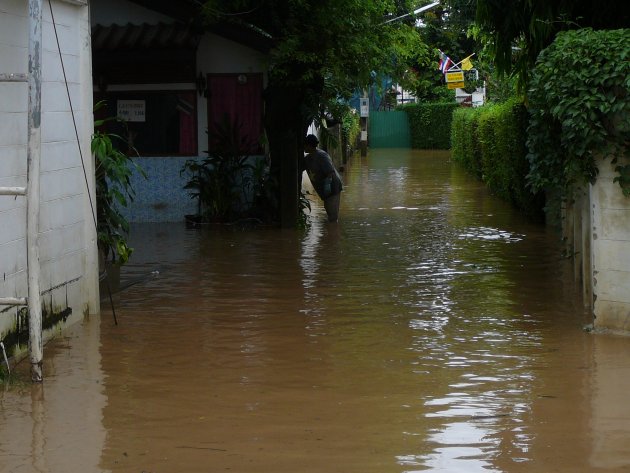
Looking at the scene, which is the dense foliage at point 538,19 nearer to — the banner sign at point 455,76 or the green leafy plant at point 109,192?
the green leafy plant at point 109,192

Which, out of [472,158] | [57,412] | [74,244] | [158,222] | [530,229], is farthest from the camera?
[472,158]

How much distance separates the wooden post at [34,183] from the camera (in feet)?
25.0

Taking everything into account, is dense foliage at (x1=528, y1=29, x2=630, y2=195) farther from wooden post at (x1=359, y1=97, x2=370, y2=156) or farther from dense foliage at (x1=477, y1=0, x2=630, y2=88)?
wooden post at (x1=359, y1=97, x2=370, y2=156)

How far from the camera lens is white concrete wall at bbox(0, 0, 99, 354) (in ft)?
27.6

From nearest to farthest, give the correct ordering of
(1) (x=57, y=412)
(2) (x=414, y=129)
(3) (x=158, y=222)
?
(1) (x=57, y=412) → (3) (x=158, y=222) → (2) (x=414, y=129)

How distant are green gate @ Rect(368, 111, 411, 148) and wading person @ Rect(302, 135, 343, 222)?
116 ft

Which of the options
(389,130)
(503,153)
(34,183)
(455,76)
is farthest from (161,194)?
(389,130)

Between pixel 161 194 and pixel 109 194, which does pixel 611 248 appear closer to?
pixel 109 194

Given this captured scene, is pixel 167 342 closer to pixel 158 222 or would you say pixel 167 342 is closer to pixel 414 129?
pixel 158 222

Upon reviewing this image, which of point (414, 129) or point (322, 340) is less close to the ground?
point (414, 129)

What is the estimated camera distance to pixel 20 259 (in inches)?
340

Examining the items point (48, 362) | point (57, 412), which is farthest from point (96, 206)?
point (57, 412)

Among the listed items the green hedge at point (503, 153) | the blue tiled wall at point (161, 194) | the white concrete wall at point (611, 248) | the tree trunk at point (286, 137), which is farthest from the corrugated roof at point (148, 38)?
the white concrete wall at point (611, 248)

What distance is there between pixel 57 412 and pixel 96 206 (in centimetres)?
390
